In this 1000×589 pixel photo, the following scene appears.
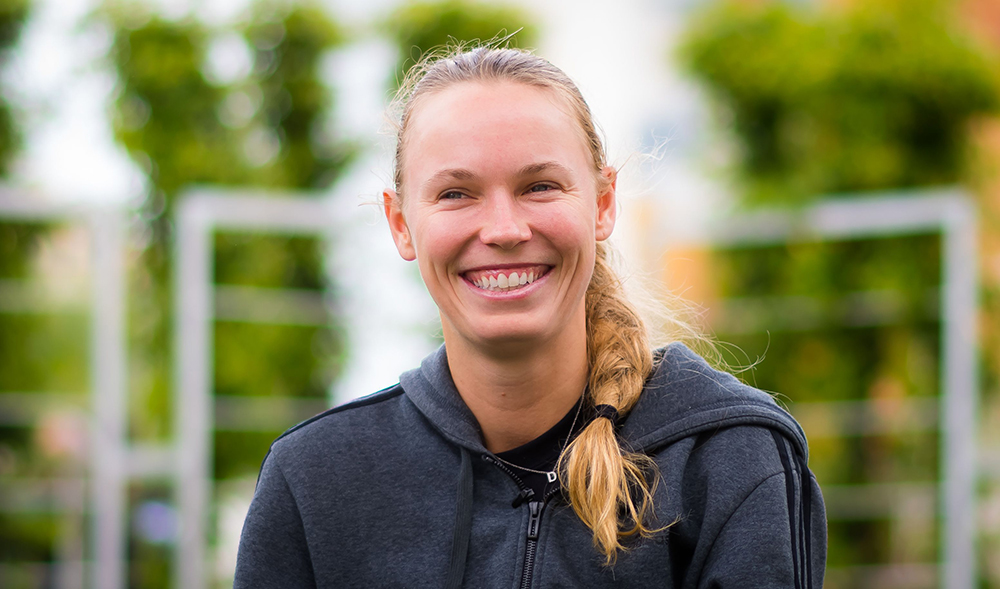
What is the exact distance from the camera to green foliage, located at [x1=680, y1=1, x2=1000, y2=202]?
4.12 metres

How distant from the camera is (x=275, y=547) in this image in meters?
1.39

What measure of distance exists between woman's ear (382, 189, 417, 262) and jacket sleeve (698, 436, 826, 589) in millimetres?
569

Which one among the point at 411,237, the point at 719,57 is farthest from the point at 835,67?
the point at 411,237

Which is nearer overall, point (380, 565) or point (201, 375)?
point (380, 565)

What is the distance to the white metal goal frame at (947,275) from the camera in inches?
139

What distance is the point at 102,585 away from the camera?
130 inches

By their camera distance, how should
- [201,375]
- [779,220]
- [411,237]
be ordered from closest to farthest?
1. [411,237]
2. [201,375]
3. [779,220]

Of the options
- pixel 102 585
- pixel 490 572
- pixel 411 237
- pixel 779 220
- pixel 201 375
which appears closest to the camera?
pixel 490 572

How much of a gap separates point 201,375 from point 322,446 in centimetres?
224

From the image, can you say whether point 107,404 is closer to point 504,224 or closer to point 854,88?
point 504,224

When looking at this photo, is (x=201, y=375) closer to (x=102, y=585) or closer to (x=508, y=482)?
(x=102, y=585)

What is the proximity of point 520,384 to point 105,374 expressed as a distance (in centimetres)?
241

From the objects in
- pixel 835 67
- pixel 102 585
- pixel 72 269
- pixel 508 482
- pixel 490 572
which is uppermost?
pixel 835 67

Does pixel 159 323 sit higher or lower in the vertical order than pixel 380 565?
higher
